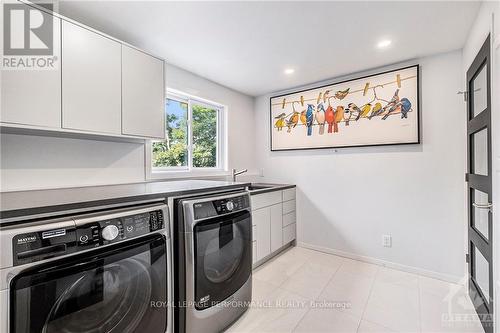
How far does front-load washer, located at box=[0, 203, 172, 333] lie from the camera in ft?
2.55

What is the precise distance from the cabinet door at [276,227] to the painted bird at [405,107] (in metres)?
1.72

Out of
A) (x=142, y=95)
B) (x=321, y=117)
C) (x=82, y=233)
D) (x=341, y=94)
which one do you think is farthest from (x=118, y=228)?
(x=341, y=94)

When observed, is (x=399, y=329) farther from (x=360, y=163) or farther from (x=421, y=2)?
(x=421, y=2)

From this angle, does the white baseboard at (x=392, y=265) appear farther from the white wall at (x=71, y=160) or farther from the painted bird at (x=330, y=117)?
the white wall at (x=71, y=160)

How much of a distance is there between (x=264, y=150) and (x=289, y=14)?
2102mm

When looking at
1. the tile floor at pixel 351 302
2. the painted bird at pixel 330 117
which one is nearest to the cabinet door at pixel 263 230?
the tile floor at pixel 351 302

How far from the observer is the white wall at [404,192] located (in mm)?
2211

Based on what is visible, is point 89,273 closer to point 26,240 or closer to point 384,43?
point 26,240

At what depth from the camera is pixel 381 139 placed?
256 centimetres

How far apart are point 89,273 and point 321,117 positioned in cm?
282

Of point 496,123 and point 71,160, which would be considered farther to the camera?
point 71,160

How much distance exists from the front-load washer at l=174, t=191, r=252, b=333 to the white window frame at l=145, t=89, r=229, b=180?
1073mm

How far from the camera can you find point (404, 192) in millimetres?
2465

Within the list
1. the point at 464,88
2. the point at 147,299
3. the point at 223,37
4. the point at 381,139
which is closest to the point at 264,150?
the point at 381,139
